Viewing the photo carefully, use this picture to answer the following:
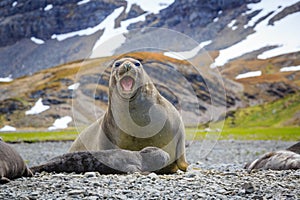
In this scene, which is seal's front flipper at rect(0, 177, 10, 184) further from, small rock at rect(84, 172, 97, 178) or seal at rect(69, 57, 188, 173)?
seal at rect(69, 57, 188, 173)

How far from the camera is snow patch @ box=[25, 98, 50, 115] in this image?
139688mm

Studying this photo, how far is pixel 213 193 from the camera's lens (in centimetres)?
915

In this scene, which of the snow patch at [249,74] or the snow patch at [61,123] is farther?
the snow patch at [249,74]

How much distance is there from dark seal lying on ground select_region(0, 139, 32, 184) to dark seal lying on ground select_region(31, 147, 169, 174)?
1.11m

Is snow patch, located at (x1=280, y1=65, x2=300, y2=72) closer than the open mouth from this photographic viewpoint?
No

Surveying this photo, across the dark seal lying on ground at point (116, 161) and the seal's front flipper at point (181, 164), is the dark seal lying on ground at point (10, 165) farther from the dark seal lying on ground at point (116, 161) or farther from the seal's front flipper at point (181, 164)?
the seal's front flipper at point (181, 164)

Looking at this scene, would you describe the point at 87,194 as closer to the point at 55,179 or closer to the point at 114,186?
the point at 114,186

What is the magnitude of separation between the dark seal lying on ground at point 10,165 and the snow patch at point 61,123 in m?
113

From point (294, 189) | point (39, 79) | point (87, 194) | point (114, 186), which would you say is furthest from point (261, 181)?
point (39, 79)

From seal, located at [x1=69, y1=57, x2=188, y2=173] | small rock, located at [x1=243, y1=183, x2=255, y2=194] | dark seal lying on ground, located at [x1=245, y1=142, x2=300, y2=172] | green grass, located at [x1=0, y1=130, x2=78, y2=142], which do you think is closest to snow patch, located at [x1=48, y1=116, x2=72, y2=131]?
green grass, located at [x1=0, y1=130, x2=78, y2=142]

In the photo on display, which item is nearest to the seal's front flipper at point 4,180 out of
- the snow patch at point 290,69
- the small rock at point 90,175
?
the small rock at point 90,175

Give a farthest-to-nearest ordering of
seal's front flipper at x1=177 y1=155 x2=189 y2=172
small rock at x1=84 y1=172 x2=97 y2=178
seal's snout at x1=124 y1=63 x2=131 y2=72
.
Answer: seal's front flipper at x1=177 y1=155 x2=189 y2=172 → seal's snout at x1=124 y1=63 x2=131 y2=72 → small rock at x1=84 y1=172 x2=97 y2=178

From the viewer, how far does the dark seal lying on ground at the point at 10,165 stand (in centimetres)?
1178

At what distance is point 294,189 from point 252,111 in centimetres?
10989
